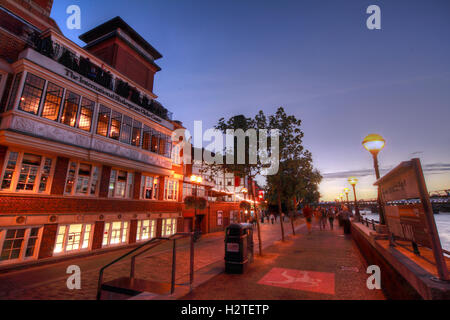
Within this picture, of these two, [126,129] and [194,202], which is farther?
[194,202]

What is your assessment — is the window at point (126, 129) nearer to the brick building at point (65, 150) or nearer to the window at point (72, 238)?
the brick building at point (65, 150)

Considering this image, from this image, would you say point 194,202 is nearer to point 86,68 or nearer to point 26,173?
point 26,173

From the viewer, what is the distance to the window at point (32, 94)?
963cm

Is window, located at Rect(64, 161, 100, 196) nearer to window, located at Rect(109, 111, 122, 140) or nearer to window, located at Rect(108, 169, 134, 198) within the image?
window, located at Rect(108, 169, 134, 198)

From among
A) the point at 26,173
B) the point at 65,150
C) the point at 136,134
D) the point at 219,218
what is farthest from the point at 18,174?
the point at 219,218

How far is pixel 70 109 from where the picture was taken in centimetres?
1140

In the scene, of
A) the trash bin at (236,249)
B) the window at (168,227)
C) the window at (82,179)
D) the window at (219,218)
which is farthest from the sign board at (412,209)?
the window at (219,218)

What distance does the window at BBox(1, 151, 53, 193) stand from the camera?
30.7 feet

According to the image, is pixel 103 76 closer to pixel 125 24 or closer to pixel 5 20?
pixel 5 20

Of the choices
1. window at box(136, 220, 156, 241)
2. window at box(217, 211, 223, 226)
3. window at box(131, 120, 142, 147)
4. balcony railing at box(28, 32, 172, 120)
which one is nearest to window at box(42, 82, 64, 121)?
balcony railing at box(28, 32, 172, 120)

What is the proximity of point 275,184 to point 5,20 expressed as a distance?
18.4 metres

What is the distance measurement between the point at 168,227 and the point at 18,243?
10.4 m

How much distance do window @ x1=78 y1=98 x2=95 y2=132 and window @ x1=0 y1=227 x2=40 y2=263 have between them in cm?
579
